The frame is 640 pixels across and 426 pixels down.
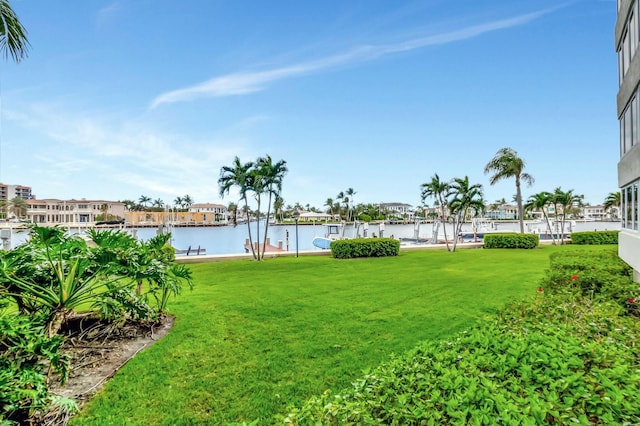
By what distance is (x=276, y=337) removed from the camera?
17.2ft

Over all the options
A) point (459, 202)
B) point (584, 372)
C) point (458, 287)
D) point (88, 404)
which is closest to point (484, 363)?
point (584, 372)

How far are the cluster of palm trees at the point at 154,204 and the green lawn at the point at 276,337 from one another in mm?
98964

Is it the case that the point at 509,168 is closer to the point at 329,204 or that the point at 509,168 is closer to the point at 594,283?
the point at 594,283

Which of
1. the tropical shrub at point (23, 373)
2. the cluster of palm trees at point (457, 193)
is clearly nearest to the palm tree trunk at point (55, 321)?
the tropical shrub at point (23, 373)

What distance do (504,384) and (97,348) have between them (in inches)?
201

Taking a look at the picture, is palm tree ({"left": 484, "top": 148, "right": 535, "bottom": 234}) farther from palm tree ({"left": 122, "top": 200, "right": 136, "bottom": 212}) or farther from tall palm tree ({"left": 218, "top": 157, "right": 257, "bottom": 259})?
palm tree ({"left": 122, "top": 200, "right": 136, "bottom": 212})

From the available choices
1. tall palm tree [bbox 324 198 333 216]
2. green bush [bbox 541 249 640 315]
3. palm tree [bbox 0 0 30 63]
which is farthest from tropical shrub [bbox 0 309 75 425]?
tall palm tree [bbox 324 198 333 216]

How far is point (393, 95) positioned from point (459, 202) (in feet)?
28.3

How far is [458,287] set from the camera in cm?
898

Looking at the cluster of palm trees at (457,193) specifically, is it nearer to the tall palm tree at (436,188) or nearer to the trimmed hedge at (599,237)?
the tall palm tree at (436,188)

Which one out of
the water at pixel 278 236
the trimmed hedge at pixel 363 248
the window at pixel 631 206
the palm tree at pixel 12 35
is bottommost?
the water at pixel 278 236

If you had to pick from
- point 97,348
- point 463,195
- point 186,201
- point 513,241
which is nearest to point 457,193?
point 463,195

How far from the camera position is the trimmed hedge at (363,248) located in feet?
55.7

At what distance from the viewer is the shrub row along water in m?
1.64
